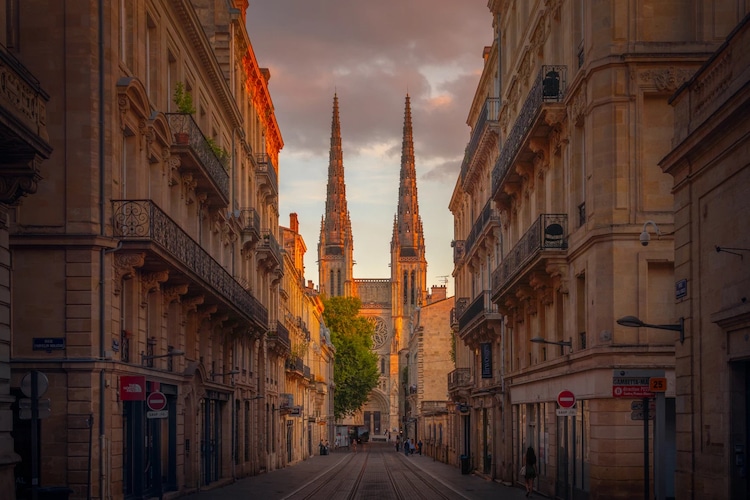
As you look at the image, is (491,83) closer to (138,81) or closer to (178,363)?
(178,363)

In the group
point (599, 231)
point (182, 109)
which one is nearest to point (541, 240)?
point (599, 231)

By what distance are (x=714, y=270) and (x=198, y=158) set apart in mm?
17869

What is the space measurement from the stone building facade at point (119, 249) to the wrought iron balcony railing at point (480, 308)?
1028 cm

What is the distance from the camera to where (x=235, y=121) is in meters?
45.8

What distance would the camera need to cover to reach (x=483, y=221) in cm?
4950

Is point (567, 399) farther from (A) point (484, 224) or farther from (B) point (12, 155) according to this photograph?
(A) point (484, 224)

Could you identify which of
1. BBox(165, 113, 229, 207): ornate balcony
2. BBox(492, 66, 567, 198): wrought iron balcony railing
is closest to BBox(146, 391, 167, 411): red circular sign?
BBox(165, 113, 229, 207): ornate balcony

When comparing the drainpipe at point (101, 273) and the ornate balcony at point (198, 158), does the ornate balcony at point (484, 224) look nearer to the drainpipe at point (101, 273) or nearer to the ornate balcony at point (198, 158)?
the ornate balcony at point (198, 158)

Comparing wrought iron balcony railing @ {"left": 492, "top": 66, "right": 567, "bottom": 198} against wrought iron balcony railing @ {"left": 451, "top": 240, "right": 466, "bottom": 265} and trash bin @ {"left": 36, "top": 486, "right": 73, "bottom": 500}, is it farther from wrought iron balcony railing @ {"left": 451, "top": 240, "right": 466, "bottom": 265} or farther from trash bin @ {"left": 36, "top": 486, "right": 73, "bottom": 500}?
wrought iron balcony railing @ {"left": 451, "top": 240, "right": 466, "bottom": 265}

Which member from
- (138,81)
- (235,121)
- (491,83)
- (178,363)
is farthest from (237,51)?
(138,81)

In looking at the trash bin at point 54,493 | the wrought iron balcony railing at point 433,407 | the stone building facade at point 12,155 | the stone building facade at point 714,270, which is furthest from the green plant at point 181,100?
the wrought iron balcony railing at point 433,407

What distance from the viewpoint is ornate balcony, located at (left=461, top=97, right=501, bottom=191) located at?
46.4m

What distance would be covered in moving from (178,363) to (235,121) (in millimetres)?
14241

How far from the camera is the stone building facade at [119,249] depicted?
2398 cm
